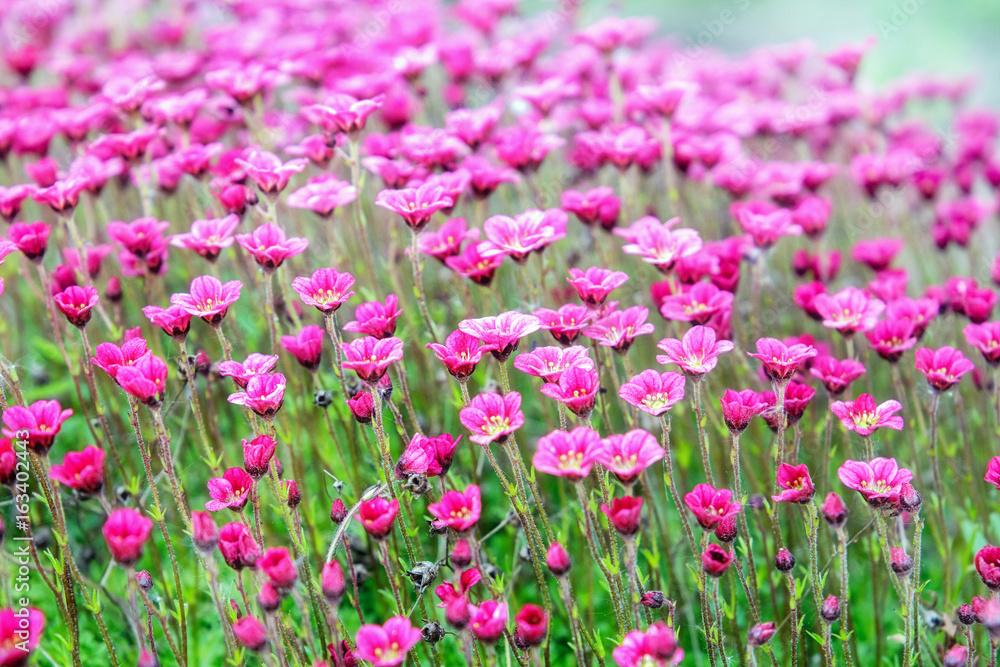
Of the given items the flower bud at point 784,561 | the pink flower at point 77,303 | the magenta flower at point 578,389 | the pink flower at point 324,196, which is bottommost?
the flower bud at point 784,561

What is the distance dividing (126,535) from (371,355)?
69 centimetres

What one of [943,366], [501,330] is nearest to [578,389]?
[501,330]

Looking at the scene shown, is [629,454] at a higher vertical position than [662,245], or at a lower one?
lower

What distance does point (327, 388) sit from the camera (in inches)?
107

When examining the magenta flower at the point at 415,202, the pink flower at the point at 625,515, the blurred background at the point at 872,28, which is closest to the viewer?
the pink flower at the point at 625,515

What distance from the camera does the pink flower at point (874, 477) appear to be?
6.32 ft

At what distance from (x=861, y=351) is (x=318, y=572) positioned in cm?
198

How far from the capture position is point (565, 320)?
223cm

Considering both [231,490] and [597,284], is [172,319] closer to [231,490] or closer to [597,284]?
[231,490]

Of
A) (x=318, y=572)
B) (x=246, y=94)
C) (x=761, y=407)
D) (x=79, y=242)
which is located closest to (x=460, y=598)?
(x=761, y=407)

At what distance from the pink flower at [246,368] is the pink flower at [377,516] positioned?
1.50ft

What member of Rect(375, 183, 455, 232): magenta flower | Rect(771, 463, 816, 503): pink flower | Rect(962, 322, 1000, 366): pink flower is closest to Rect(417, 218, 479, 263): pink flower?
Rect(375, 183, 455, 232): magenta flower

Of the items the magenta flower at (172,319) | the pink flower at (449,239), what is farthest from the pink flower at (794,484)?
the magenta flower at (172,319)

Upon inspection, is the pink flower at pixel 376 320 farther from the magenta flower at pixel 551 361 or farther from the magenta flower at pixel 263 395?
the magenta flower at pixel 551 361
